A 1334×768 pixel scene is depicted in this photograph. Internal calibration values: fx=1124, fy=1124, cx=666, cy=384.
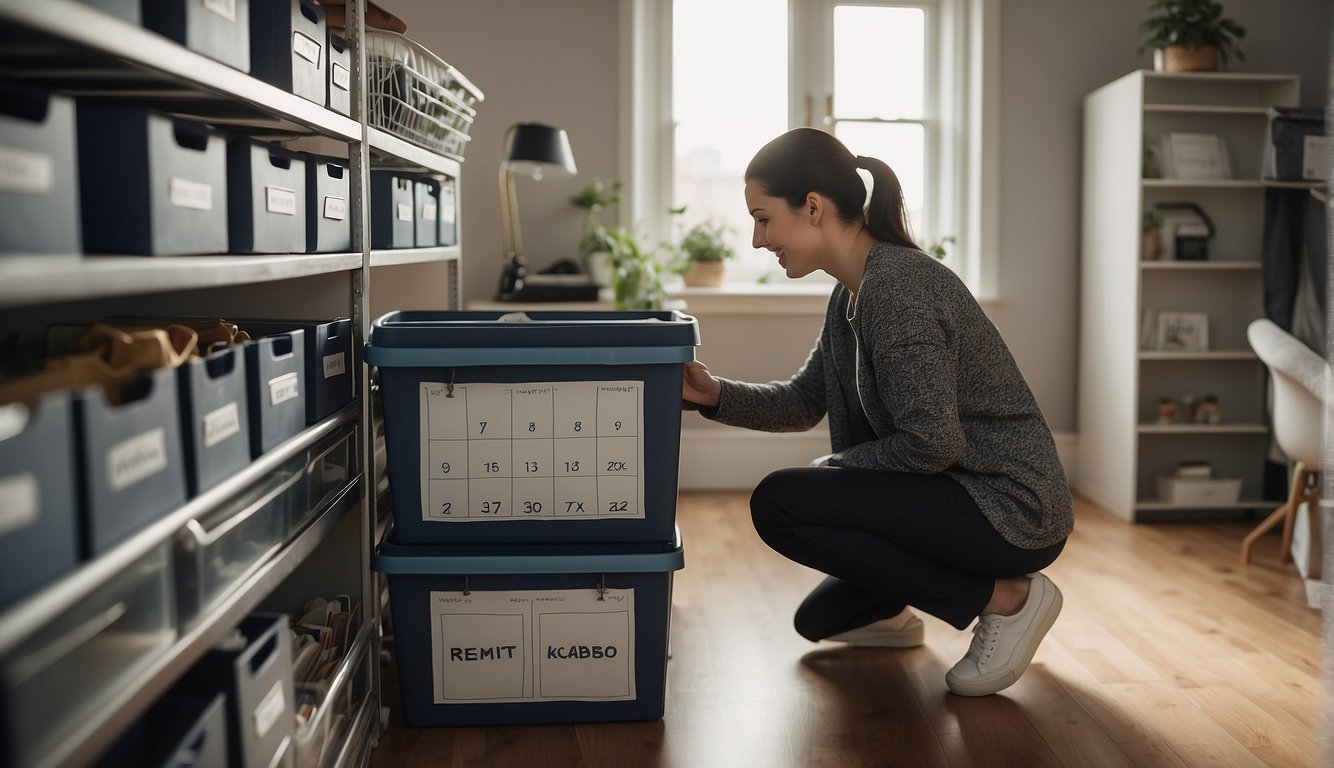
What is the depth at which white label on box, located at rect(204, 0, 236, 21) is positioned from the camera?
3.90ft

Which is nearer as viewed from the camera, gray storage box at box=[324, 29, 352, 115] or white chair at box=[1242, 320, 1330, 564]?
gray storage box at box=[324, 29, 352, 115]

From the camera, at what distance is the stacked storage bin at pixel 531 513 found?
185 cm

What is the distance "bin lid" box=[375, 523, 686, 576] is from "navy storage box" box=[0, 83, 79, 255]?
1031 millimetres

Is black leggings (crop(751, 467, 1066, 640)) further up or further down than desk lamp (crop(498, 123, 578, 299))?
further down

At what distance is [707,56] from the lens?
431cm

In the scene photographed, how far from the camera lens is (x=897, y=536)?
2111mm

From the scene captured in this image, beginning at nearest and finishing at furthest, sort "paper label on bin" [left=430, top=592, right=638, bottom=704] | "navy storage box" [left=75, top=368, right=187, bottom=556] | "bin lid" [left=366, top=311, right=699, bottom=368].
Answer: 1. "navy storage box" [left=75, top=368, right=187, bottom=556]
2. "bin lid" [left=366, top=311, right=699, bottom=368]
3. "paper label on bin" [left=430, top=592, right=638, bottom=704]

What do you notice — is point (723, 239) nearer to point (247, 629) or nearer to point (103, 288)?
point (247, 629)

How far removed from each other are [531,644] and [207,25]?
1.16 metres

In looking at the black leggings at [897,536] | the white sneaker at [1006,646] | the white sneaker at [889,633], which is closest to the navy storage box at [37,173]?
the black leggings at [897,536]

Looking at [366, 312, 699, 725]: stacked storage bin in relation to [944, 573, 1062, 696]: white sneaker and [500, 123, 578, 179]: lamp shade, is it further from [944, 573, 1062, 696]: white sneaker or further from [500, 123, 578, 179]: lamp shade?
[500, 123, 578, 179]: lamp shade

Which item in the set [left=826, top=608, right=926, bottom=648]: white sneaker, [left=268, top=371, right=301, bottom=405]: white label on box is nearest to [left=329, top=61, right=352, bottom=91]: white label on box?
[left=268, top=371, right=301, bottom=405]: white label on box

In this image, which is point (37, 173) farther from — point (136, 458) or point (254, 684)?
point (254, 684)

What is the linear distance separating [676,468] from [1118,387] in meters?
2.51
